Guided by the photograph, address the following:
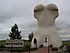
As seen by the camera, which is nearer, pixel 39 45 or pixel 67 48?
pixel 67 48

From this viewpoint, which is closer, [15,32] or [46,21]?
[46,21]

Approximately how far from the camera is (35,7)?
111ft

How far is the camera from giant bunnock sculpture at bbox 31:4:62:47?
109 ft

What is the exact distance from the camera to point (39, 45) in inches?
1275

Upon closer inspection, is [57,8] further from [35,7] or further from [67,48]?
[67,48]

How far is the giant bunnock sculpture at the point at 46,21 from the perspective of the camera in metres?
33.3

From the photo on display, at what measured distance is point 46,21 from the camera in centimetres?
3391

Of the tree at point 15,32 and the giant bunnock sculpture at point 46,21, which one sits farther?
the tree at point 15,32

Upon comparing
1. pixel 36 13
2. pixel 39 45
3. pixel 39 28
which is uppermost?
pixel 36 13

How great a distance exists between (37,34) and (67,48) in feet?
64.7

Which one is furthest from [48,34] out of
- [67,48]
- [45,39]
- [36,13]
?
[67,48]

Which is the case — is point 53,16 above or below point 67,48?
above

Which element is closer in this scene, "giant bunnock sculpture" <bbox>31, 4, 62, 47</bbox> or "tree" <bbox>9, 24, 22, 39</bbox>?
"giant bunnock sculpture" <bbox>31, 4, 62, 47</bbox>

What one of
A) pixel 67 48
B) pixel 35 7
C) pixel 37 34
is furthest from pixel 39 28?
pixel 67 48
